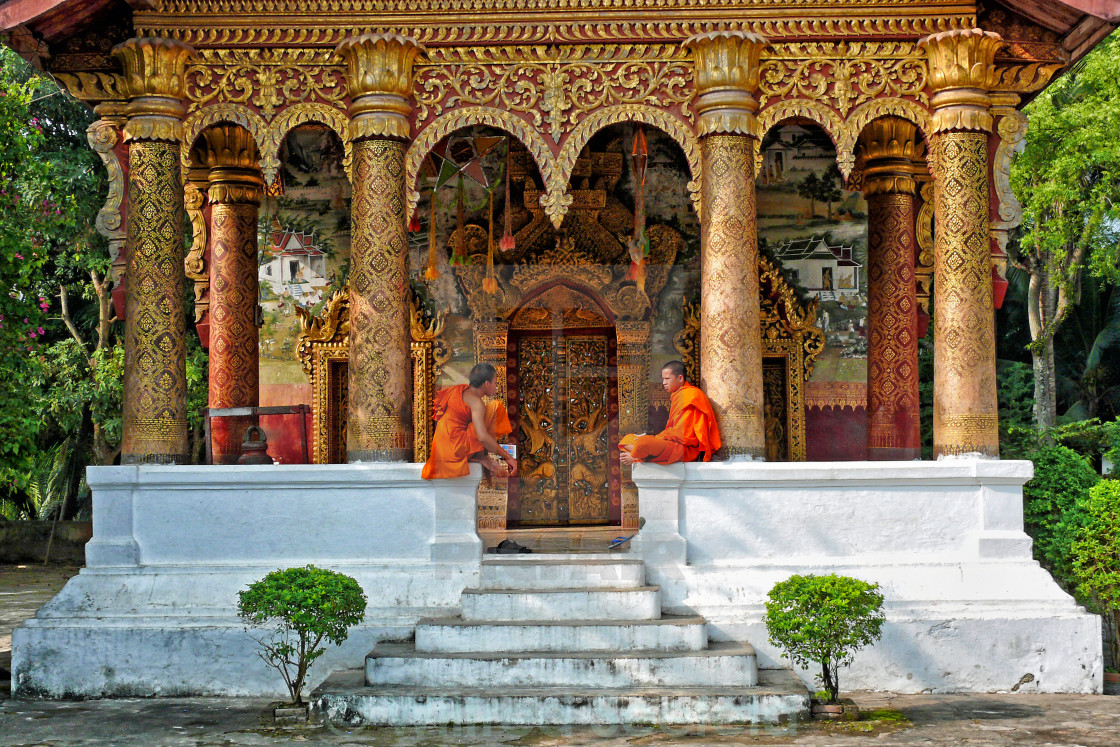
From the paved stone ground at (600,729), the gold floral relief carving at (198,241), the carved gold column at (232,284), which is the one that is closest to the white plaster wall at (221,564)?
the paved stone ground at (600,729)

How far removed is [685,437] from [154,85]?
489 cm

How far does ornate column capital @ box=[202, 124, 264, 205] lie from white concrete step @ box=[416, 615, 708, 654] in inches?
211

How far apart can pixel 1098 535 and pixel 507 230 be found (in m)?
5.62

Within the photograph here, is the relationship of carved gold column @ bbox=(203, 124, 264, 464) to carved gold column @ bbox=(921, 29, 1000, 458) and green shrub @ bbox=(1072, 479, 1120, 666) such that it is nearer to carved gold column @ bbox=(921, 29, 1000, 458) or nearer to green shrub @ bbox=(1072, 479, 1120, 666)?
carved gold column @ bbox=(921, 29, 1000, 458)

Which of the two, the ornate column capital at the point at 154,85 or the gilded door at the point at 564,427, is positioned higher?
the ornate column capital at the point at 154,85

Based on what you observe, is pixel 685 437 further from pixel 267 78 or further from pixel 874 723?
pixel 267 78

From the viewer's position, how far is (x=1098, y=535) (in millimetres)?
8680

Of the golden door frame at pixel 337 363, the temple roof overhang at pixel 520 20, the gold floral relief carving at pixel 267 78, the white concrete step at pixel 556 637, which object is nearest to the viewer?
the white concrete step at pixel 556 637

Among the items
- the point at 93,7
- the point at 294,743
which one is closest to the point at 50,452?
the point at 93,7

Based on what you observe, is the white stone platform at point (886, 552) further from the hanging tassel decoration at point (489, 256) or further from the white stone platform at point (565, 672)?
the hanging tassel decoration at point (489, 256)

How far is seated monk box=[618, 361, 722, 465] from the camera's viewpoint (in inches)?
333

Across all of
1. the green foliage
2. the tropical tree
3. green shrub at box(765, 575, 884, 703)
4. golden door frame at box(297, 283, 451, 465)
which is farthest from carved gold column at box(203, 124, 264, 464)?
the green foliage

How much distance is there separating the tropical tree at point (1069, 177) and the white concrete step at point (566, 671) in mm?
10227

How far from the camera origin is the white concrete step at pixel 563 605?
802cm
